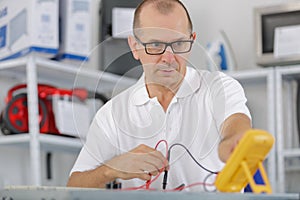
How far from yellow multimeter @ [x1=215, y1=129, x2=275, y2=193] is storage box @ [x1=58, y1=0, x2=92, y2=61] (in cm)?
244

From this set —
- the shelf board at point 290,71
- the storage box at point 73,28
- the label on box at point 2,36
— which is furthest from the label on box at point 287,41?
the label on box at point 2,36

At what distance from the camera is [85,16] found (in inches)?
132

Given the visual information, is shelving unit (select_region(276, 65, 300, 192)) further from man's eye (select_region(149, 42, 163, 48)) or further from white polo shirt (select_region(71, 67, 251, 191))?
man's eye (select_region(149, 42, 163, 48))

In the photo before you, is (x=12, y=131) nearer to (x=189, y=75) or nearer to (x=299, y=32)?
(x=299, y=32)

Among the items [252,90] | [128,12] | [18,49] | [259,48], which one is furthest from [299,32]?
[18,49]

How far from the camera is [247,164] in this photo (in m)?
0.87

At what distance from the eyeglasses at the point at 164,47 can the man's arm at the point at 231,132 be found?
144 mm

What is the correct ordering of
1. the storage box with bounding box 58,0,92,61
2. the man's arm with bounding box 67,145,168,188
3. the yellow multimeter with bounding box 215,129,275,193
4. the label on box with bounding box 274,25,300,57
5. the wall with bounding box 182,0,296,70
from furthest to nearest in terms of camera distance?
the wall with bounding box 182,0,296,70
the storage box with bounding box 58,0,92,61
the label on box with bounding box 274,25,300,57
the man's arm with bounding box 67,145,168,188
the yellow multimeter with bounding box 215,129,275,193

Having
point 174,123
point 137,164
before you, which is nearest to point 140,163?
point 137,164

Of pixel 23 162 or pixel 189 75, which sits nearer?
pixel 189 75

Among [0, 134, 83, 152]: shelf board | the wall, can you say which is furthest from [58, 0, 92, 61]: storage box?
the wall

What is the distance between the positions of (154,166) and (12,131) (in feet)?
6.74

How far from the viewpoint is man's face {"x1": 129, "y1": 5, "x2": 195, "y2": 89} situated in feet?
3.84

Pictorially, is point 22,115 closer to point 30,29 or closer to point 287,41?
point 30,29
